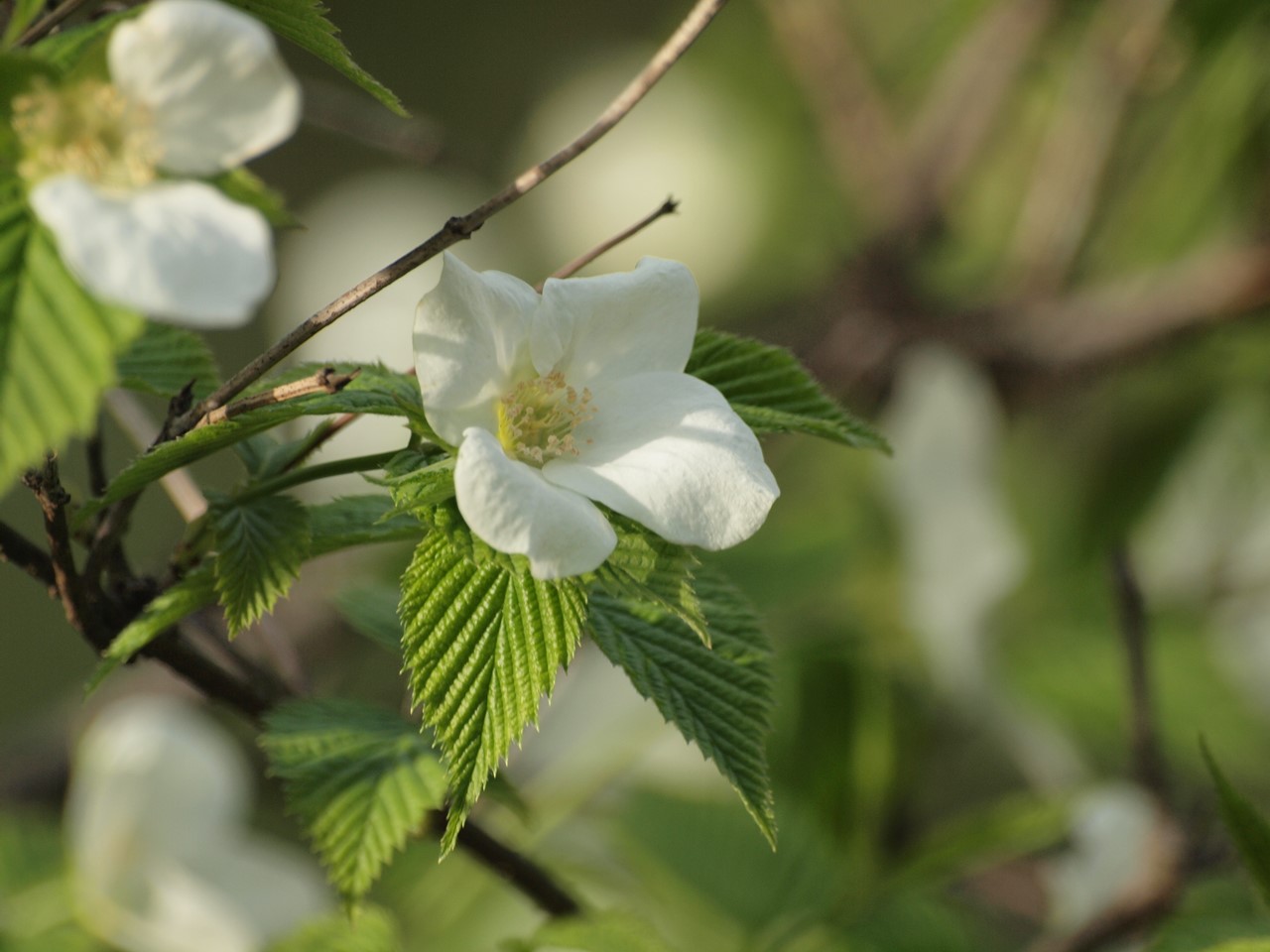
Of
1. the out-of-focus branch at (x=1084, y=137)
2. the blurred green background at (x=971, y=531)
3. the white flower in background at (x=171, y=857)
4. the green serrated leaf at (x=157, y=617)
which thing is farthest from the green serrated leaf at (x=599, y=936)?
the out-of-focus branch at (x=1084, y=137)

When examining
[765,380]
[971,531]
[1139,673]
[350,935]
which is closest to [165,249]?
[765,380]

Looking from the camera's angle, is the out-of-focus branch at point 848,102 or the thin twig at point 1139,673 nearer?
the thin twig at point 1139,673

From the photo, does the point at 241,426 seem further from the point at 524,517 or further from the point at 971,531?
the point at 971,531

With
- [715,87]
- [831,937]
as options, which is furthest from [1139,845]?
[715,87]

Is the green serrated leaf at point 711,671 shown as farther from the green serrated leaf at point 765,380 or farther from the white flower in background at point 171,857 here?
the white flower in background at point 171,857

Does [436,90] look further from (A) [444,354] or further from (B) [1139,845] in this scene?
(A) [444,354]

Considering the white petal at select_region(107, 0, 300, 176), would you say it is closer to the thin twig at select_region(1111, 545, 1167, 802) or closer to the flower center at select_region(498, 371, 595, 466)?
the flower center at select_region(498, 371, 595, 466)

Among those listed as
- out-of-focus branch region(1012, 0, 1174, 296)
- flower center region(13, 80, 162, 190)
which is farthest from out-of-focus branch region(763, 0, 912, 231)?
flower center region(13, 80, 162, 190)
